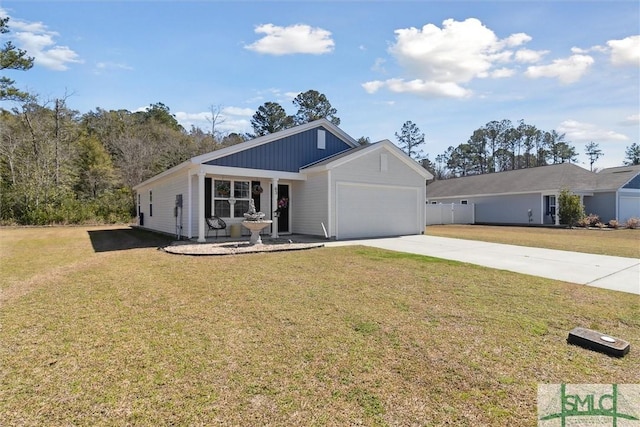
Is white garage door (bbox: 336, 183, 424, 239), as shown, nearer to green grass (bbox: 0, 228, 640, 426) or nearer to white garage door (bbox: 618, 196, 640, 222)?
green grass (bbox: 0, 228, 640, 426)

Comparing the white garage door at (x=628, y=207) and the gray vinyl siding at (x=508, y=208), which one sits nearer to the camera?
the white garage door at (x=628, y=207)

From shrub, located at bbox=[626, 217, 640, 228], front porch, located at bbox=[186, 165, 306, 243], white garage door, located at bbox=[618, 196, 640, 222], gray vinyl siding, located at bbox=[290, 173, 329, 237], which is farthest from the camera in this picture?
white garage door, located at bbox=[618, 196, 640, 222]

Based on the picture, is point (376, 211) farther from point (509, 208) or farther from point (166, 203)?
point (509, 208)

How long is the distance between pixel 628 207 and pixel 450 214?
1087 cm

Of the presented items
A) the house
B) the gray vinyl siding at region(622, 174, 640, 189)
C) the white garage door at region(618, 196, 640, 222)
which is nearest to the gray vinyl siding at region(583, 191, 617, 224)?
the white garage door at region(618, 196, 640, 222)

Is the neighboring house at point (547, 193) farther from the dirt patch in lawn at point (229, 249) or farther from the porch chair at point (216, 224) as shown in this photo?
the porch chair at point (216, 224)

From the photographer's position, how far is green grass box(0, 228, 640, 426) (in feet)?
7.20

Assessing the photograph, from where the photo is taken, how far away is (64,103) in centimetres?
2442

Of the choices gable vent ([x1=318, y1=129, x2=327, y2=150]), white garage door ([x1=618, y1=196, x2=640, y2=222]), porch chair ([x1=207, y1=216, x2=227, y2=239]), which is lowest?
porch chair ([x1=207, y1=216, x2=227, y2=239])

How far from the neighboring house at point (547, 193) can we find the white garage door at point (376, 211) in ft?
45.1

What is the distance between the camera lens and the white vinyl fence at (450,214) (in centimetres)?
2423

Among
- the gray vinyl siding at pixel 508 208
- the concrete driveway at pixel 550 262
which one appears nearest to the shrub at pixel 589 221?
the gray vinyl siding at pixel 508 208

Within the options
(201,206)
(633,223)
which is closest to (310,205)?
(201,206)

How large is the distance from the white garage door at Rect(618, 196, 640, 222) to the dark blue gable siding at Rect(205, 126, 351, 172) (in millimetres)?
19629
